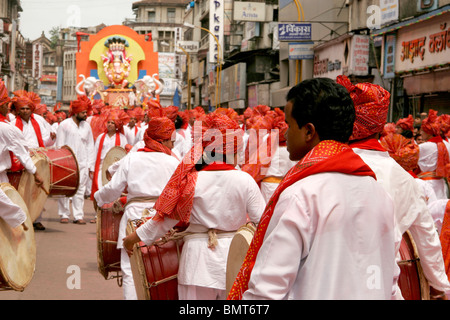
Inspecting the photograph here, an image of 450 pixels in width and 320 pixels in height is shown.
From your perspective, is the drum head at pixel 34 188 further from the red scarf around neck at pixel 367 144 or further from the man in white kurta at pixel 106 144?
the red scarf around neck at pixel 367 144

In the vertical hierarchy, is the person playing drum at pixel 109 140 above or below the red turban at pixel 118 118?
below

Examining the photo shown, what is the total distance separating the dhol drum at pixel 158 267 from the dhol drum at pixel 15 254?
942 millimetres

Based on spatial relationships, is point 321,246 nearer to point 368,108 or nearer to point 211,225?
point 368,108

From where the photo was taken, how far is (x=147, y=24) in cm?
9850

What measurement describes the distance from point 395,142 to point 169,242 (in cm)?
285

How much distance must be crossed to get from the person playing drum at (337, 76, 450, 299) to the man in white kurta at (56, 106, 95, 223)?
383 inches

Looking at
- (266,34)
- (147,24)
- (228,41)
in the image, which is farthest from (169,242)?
(147,24)

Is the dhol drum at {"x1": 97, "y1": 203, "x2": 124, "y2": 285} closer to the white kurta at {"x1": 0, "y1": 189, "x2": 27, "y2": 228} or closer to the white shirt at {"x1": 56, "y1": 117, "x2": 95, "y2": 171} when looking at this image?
the white kurta at {"x1": 0, "y1": 189, "x2": 27, "y2": 228}

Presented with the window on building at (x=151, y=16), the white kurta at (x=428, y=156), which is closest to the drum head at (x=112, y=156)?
the white kurta at (x=428, y=156)

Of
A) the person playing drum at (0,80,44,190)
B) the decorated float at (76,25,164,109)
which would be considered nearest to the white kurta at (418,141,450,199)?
the person playing drum at (0,80,44,190)

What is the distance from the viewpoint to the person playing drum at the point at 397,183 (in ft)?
13.7

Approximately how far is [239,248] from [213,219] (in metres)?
0.62

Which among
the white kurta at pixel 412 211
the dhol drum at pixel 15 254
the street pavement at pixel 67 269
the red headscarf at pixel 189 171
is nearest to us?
the white kurta at pixel 412 211

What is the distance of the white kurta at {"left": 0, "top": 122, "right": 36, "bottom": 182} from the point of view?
27.3 feet
